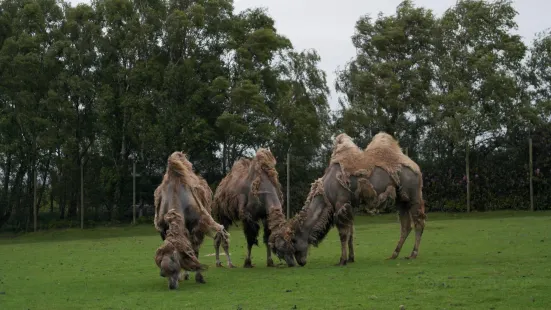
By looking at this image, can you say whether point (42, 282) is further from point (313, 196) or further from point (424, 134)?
point (424, 134)

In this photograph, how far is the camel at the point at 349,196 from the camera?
16.1 meters

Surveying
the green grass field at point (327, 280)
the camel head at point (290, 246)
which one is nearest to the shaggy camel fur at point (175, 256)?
the green grass field at point (327, 280)

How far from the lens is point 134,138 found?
40.3 metres

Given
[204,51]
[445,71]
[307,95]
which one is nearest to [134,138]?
[204,51]

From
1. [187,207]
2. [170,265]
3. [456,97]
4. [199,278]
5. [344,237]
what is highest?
[456,97]

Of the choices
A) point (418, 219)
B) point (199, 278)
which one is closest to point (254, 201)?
point (199, 278)

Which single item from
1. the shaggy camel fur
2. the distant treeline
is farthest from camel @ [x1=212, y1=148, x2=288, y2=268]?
the distant treeline

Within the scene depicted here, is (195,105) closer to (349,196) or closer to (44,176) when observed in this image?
(44,176)

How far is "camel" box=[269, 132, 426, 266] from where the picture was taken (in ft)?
52.7

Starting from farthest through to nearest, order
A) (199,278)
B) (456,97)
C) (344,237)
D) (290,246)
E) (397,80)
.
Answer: (397,80)
(456,97)
(344,237)
(290,246)
(199,278)

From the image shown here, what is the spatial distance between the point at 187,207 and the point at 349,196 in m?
4.07

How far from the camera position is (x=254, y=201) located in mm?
17047

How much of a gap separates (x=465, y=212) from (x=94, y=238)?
59.2ft

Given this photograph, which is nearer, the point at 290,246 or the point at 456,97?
the point at 290,246
